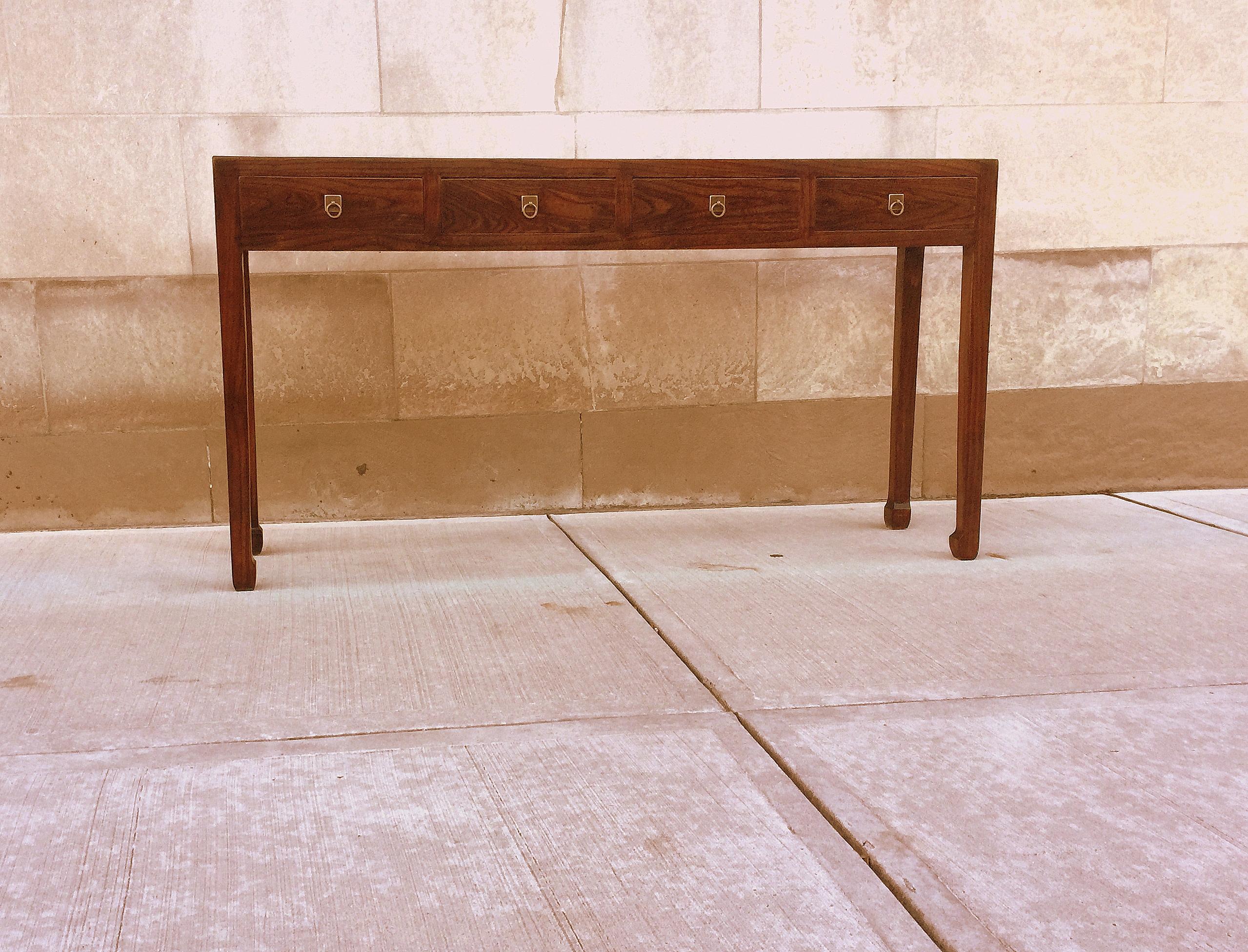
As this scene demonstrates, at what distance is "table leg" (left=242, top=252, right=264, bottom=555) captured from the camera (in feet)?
8.84

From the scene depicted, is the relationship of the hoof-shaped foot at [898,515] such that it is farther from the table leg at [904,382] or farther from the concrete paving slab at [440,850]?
the concrete paving slab at [440,850]

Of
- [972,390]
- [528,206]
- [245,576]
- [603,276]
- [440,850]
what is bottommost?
[440,850]

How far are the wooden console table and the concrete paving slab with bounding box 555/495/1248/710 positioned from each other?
32 cm

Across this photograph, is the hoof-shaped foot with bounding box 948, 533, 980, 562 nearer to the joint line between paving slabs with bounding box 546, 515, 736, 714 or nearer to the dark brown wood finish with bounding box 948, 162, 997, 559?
the dark brown wood finish with bounding box 948, 162, 997, 559

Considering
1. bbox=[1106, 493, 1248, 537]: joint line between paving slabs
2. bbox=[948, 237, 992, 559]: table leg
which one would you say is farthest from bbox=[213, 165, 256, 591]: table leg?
bbox=[1106, 493, 1248, 537]: joint line between paving slabs

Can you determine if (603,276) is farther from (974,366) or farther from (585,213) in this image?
(974,366)

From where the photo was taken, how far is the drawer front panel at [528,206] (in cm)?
263

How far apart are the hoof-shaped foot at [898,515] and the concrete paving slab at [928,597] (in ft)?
0.13

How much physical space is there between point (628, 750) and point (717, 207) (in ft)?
4.74

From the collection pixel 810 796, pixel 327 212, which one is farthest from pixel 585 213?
pixel 810 796

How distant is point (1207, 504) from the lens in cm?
360

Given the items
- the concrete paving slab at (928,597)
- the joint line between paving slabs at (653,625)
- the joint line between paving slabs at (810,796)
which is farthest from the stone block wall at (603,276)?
the joint line between paving slabs at (810,796)

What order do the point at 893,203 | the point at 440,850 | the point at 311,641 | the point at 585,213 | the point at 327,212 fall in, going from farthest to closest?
the point at 893,203
the point at 585,213
the point at 327,212
the point at 311,641
the point at 440,850

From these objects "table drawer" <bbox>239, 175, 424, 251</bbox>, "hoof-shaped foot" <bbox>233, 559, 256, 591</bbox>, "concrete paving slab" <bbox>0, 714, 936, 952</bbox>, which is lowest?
"concrete paving slab" <bbox>0, 714, 936, 952</bbox>
